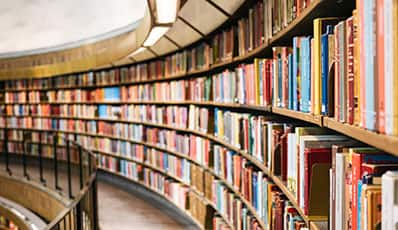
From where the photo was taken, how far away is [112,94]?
7973mm

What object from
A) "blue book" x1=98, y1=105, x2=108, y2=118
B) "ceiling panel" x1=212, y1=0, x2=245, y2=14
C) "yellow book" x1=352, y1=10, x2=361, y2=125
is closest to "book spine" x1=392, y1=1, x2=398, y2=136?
"yellow book" x1=352, y1=10, x2=361, y2=125

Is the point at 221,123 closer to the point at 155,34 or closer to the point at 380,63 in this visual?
the point at 155,34

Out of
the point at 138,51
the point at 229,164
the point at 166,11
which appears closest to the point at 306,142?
the point at 166,11

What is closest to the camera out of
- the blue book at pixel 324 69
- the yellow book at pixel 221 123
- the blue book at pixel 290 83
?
the blue book at pixel 324 69

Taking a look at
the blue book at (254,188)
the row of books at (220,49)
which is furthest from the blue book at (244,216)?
the row of books at (220,49)

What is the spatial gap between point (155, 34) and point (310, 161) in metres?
2.94

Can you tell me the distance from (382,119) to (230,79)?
270 centimetres

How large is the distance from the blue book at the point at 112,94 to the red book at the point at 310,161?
6.25 meters

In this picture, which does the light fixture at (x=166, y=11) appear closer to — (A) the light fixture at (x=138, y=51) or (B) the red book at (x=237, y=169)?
(B) the red book at (x=237, y=169)

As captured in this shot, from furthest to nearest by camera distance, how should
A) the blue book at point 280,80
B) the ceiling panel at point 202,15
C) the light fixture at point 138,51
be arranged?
the light fixture at point 138,51 < the ceiling panel at point 202,15 < the blue book at point 280,80

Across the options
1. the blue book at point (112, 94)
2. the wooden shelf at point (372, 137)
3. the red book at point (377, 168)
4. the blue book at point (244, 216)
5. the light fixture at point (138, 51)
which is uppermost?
the light fixture at point (138, 51)

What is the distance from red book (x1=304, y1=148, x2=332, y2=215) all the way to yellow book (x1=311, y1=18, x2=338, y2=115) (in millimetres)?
133

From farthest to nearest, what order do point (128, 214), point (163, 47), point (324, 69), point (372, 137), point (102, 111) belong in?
point (102, 111), point (128, 214), point (163, 47), point (324, 69), point (372, 137)

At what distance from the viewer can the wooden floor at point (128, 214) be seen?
19.1 feet
